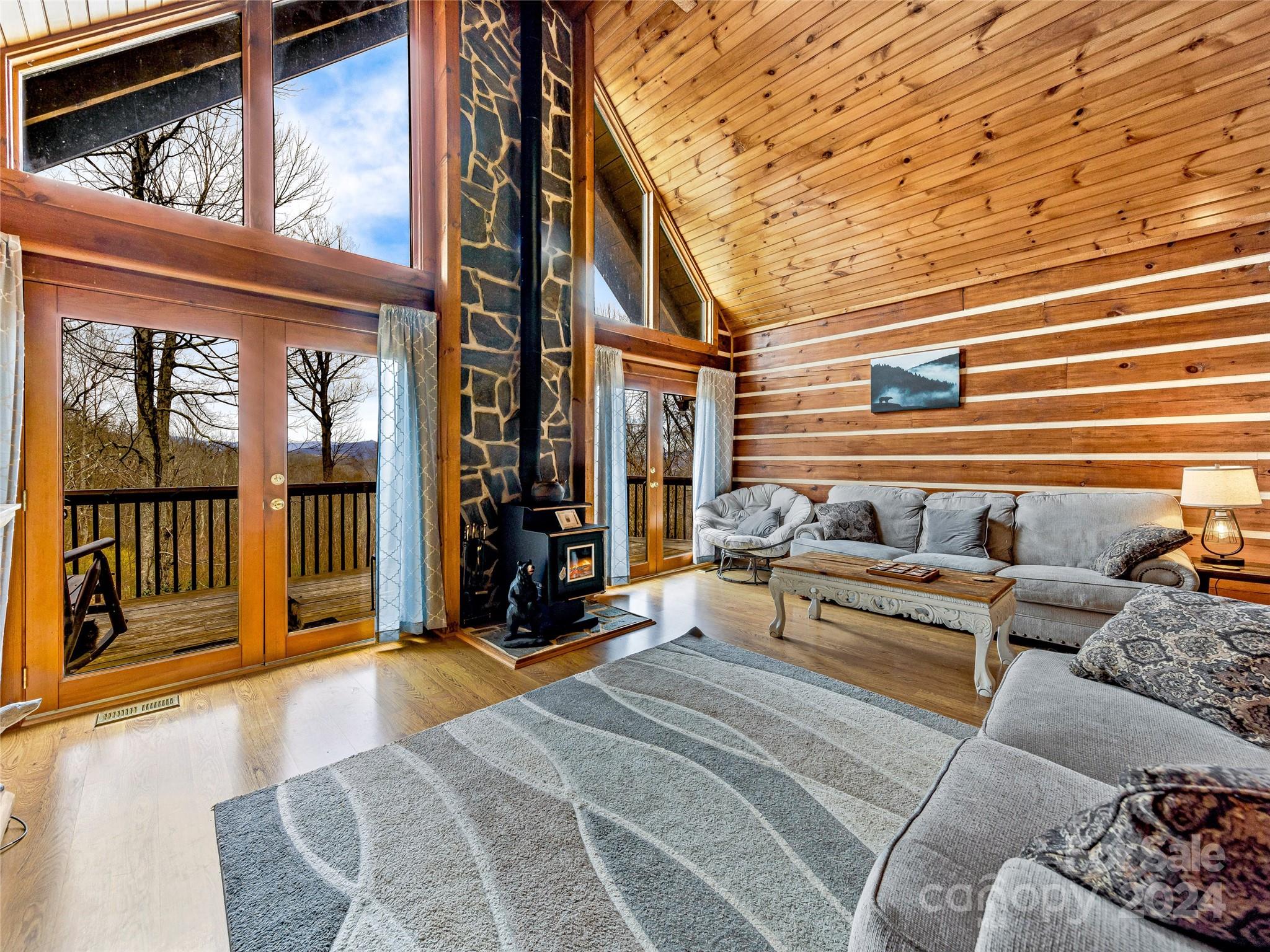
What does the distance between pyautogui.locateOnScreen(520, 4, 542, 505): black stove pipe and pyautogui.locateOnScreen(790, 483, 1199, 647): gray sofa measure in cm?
255

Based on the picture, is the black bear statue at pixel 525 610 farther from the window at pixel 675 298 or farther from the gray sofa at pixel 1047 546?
the window at pixel 675 298

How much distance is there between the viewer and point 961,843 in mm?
1003

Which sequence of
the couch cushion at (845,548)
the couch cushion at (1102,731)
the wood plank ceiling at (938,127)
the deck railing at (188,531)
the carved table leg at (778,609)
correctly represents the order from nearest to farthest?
the couch cushion at (1102,731) → the deck railing at (188,531) → the wood plank ceiling at (938,127) → the carved table leg at (778,609) → the couch cushion at (845,548)

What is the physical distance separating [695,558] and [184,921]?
4.89m

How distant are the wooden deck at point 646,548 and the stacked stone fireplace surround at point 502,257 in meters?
1.55

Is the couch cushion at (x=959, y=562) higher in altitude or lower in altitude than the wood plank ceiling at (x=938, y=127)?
lower

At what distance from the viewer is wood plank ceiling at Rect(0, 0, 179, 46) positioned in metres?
2.38

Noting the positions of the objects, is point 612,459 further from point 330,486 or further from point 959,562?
point 959,562

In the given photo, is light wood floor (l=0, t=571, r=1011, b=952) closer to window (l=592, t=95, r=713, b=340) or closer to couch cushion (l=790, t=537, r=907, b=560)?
couch cushion (l=790, t=537, r=907, b=560)

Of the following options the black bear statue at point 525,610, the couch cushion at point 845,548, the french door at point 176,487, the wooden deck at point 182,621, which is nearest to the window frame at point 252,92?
the french door at point 176,487

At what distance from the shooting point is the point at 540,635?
136 inches

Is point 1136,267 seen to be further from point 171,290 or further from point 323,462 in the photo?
point 171,290

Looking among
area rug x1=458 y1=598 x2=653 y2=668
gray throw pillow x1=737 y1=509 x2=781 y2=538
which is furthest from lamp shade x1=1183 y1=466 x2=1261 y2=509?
area rug x1=458 y1=598 x2=653 y2=668

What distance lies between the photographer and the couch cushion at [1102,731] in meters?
1.37
